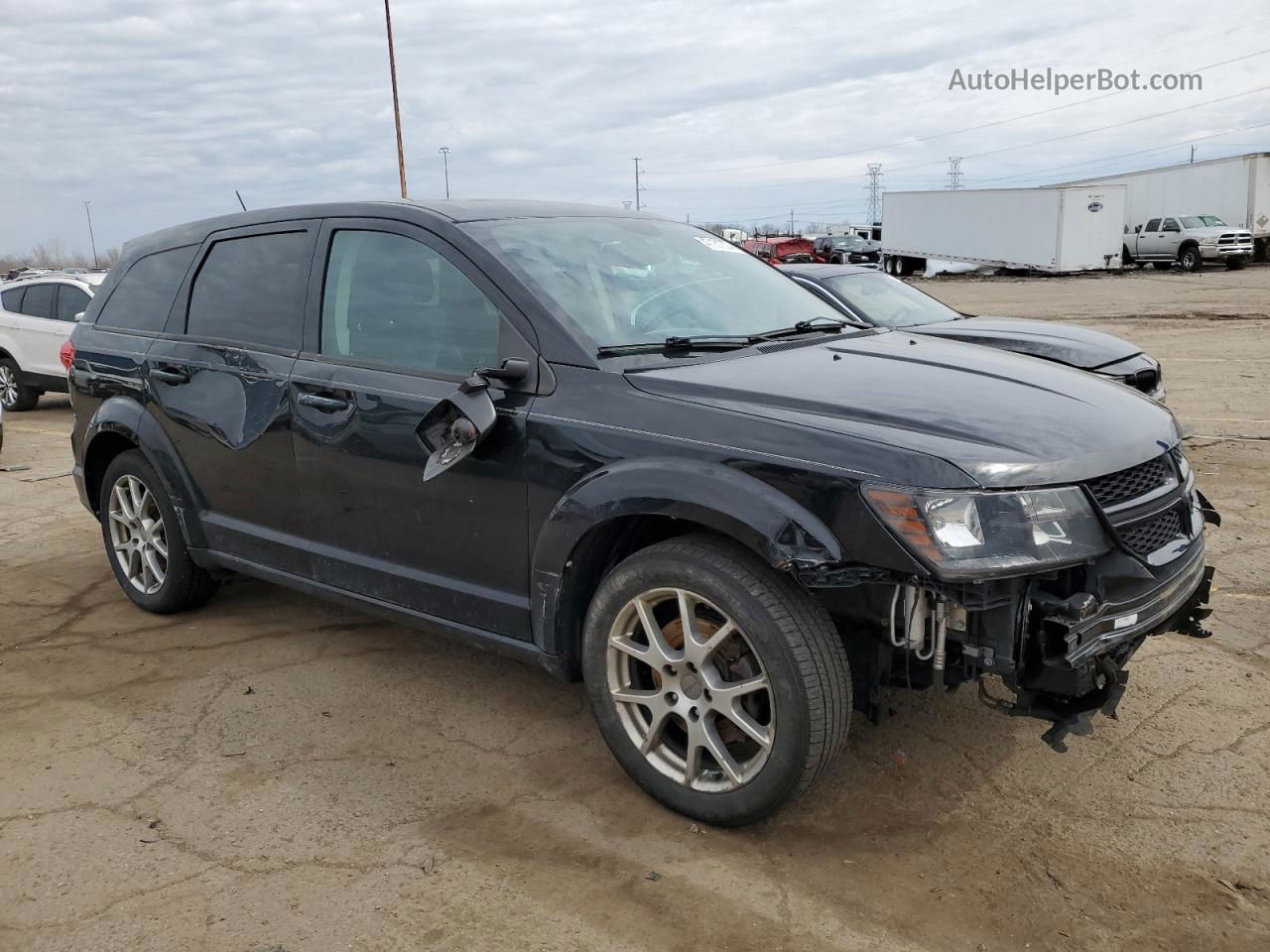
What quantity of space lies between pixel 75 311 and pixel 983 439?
1201 cm

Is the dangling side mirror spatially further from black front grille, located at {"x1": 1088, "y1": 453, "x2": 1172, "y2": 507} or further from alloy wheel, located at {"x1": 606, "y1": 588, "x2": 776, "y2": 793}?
black front grille, located at {"x1": 1088, "y1": 453, "x2": 1172, "y2": 507}

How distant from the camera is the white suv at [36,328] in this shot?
12.3 meters

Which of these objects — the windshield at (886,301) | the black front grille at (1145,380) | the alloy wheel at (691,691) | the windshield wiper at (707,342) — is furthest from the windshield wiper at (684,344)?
the black front grille at (1145,380)

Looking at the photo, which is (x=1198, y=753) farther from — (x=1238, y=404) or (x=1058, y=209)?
(x=1058, y=209)

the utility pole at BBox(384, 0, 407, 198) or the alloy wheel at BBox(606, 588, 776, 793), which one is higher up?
the utility pole at BBox(384, 0, 407, 198)

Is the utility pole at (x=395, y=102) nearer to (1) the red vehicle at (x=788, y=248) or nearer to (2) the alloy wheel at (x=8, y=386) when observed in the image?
(2) the alloy wheel at (x=8, y=386)

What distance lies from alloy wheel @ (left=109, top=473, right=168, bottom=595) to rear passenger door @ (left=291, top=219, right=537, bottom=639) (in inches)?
50.0

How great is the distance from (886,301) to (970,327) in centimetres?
75

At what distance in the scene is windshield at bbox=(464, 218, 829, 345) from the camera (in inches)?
139

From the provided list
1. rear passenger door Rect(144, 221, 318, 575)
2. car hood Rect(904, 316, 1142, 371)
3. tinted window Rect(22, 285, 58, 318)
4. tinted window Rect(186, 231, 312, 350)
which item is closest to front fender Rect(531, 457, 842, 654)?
rear passenger door Rect(144, 221, 318, 575)

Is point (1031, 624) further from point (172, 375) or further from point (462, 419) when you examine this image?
point (172, 375)

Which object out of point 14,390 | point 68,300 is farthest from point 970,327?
point 14,390

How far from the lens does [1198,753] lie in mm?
3467

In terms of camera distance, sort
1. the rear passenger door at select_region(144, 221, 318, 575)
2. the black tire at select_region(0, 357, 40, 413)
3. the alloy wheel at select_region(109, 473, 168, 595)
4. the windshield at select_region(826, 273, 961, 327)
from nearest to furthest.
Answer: the rear passenger door at select_region(144, 221, 318, 575) < the alloy wheel at select_region(109, 473, 168, 595) < the windshield at select_region(826, 273, 961, 327) < the black tire at select_region(0, 357, 40, 413)
